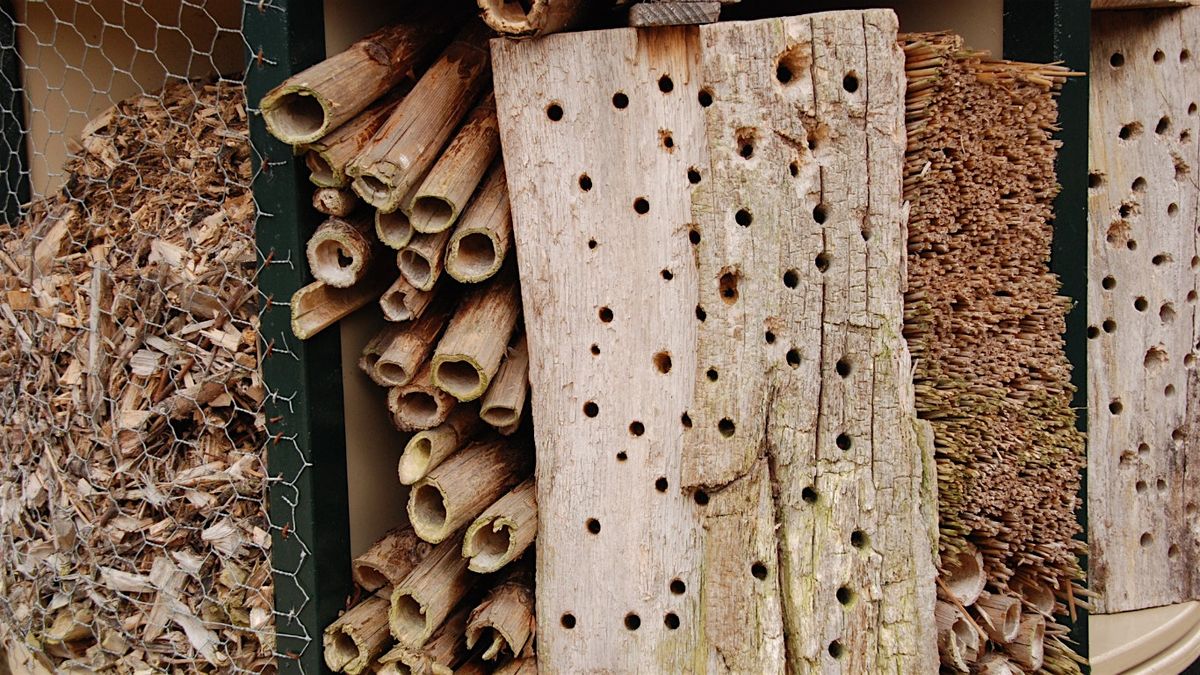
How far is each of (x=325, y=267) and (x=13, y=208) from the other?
1.18 meters

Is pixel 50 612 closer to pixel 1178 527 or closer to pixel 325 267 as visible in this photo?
pixel 325 267

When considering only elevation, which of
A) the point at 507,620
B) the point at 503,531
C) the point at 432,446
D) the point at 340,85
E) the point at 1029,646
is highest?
the point at 340,85

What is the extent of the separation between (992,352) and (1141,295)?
589 mm

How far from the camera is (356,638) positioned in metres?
1.72

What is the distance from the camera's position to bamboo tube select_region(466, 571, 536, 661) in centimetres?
170

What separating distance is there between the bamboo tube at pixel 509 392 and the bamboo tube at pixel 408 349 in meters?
0.13

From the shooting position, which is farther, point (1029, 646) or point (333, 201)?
point (1029, 646)

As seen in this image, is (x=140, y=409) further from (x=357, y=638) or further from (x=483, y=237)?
(x=483, y=237)

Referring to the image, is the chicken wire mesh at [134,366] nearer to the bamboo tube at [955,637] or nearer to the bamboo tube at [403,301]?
the bamboo tube at [403,301]

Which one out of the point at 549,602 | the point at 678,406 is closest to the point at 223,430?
the point at 549,602

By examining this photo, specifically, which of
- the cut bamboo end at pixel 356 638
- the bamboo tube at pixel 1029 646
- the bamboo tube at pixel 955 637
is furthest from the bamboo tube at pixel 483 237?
the bamboo tube at pixel 1029 646

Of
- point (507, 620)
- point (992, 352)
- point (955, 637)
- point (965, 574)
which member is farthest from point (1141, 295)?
point (507, 620)

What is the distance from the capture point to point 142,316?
6.42 feet

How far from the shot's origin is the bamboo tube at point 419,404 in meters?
1.72
